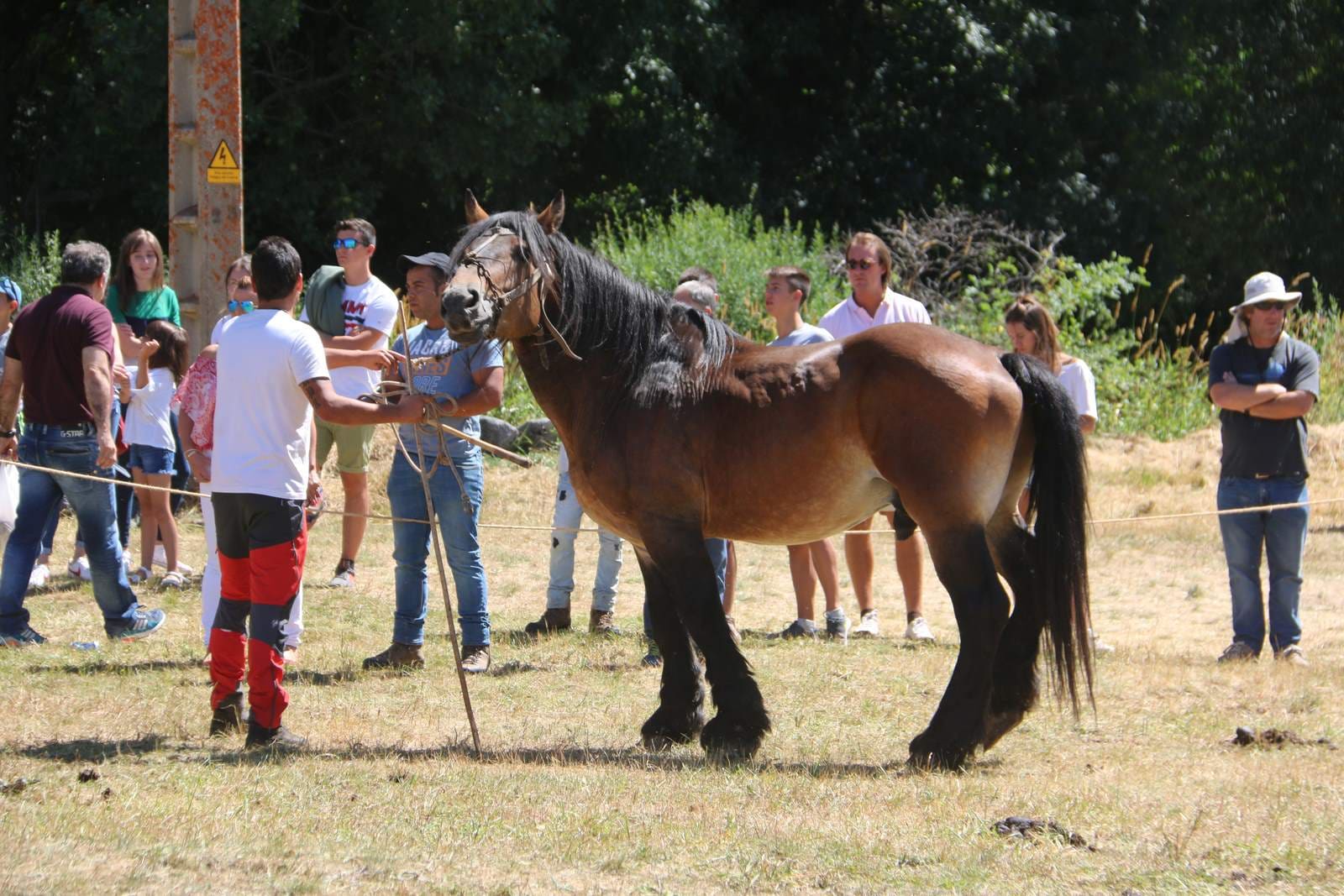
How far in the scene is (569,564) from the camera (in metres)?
8.71

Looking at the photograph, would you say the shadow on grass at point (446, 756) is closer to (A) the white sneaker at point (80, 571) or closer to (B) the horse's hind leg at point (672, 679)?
(B) the horse's hind leg at point (672, 679)

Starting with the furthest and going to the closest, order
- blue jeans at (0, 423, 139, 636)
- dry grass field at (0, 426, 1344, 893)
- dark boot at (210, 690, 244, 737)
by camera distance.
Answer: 1. blue jeans at (0, 423, 139, 636)
2. dark boot at (210, 690, 244, 737)
3. dry grass field at (0, 426, 1344, 893)

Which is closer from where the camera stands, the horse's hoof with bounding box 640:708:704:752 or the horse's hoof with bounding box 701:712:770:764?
the horse's hoof with bounding box 701:712:770:764

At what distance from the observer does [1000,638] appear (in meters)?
5.95

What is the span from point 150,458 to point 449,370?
340cm

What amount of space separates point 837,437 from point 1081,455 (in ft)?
3.21

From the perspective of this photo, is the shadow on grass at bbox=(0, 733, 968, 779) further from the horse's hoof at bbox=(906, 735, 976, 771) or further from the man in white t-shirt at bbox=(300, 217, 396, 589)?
the man in white t-shirt at bbox=(300, 217, 396, 589)

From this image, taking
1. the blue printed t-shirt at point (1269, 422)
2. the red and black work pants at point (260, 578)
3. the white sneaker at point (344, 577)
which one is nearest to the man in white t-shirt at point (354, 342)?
the white sneaker at point (344, 577)

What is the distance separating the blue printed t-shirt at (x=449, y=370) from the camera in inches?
266

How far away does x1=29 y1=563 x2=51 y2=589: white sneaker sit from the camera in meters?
9.40

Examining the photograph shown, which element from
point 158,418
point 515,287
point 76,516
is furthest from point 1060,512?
point 158,418

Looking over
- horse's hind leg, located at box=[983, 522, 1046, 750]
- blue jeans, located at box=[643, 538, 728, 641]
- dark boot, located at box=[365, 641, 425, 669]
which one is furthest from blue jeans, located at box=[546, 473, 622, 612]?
horse's hind leg, located at box=[983, 522, 1046, 750]

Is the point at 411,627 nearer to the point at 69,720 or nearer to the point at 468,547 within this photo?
the point at 468,547

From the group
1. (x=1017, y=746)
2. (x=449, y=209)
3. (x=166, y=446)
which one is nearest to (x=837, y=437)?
(x=1017, y=746)
